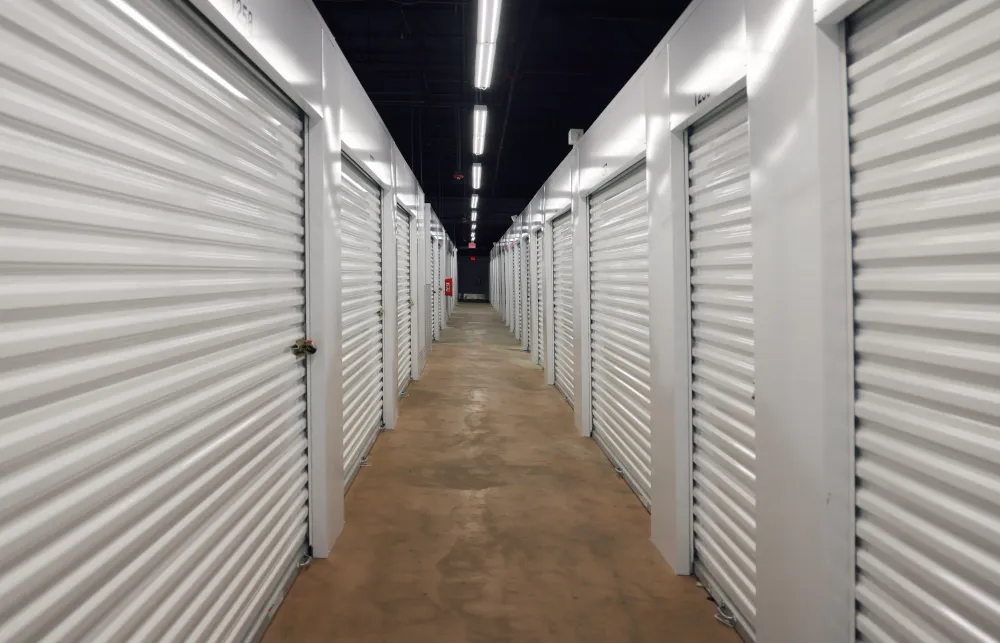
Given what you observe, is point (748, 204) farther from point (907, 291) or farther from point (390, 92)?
point (390, 92)

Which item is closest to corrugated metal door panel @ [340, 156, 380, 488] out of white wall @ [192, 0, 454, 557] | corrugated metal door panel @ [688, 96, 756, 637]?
white wall @ [192, 0, 454, 557]

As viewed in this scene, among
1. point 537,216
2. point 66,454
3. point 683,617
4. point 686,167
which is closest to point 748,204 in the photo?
point 686,167

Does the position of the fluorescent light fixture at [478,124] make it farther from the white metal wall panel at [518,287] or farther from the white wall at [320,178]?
the white metal wall panel at [518,287]

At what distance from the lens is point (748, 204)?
7.80 feet

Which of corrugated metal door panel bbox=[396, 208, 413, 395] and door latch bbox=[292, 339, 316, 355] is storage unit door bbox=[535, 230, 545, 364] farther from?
door latch bbox=[292, 339, 316, 355]

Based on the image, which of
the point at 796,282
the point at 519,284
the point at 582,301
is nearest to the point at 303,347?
the point at 796,282

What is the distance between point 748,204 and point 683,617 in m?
2.00

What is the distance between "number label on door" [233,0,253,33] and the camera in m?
1.99

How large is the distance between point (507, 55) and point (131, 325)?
7.41 m

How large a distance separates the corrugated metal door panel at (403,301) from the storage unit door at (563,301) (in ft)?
7.00

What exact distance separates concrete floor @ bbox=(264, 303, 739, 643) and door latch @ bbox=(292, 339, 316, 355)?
1.22m

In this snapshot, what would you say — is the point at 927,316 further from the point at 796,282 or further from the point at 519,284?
the point at 519,284

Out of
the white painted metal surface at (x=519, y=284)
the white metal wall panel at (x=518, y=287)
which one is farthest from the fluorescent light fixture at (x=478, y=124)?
the white metal wall panel at (x=518, y=287)

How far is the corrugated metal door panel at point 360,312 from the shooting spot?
404 centimetres
